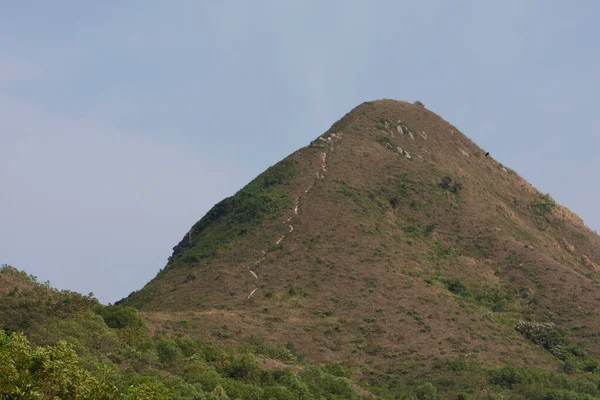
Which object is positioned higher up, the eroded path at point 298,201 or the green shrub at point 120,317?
the eroded path at point 298,201

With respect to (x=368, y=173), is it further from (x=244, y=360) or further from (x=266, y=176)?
(x=244, y=360)

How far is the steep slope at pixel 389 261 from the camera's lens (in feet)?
209

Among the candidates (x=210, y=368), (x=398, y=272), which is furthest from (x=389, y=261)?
(x=210, y=368)

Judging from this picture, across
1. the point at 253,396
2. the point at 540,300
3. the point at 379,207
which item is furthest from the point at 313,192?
the point at 253,396

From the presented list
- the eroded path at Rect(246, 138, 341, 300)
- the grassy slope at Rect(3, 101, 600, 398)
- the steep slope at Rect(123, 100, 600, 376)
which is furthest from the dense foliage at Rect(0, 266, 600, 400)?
the eroded path at Rect(246, 138, 341, 300)

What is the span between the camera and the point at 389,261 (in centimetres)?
7562

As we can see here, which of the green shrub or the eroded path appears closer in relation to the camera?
the green shrub

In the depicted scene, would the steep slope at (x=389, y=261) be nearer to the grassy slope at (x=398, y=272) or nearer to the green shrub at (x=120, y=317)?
the grassy slope at (x=398, y=272)

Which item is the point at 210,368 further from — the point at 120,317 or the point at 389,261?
the point at 389,261

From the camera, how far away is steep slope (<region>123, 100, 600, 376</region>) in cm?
6366

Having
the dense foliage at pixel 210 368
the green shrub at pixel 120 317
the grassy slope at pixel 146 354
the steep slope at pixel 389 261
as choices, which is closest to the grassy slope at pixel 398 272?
the steep slope at pixel 389 261

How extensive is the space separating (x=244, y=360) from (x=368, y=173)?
46.8 m

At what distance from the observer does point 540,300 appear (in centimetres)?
7356

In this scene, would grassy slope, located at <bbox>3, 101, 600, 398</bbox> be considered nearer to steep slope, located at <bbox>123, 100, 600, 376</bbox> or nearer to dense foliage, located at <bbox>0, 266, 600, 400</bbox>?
steep slope, located at <bbox>123, 100, 600, 376</bbox>
